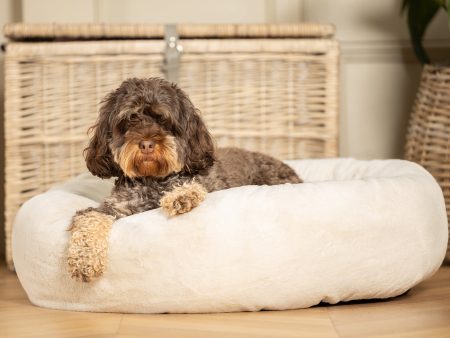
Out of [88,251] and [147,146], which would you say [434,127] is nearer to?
[147,146]

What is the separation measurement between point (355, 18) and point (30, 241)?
214cm

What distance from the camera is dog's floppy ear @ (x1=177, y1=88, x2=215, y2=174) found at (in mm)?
2385

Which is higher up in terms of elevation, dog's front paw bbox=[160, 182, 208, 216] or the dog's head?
the dog's head

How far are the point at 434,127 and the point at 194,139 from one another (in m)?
1.27

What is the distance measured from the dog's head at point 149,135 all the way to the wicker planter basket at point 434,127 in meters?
1.18

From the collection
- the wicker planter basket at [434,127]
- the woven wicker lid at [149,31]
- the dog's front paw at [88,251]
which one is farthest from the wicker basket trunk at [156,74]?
the dog's front paw at [88,251]

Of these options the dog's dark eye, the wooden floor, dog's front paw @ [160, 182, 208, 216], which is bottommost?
the wooden floor

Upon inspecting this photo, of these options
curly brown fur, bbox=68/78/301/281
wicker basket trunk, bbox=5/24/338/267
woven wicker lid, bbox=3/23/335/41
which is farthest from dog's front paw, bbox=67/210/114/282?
woven wicker lid, bbox=3/23/335/41

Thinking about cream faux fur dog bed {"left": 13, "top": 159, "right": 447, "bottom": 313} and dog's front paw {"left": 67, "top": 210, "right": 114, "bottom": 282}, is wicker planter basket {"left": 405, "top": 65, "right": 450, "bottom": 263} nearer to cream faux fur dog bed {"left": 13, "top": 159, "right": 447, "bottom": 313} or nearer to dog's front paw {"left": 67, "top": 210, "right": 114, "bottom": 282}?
cream faux fur dog bed {"left": 13, "top": 159, "right": 447, "bottom": 313}

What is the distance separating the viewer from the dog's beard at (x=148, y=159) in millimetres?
2273

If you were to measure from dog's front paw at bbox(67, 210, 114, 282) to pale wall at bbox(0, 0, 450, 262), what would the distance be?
1.73 meters

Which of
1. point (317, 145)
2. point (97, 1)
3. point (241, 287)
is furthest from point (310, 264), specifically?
point (97, 1)

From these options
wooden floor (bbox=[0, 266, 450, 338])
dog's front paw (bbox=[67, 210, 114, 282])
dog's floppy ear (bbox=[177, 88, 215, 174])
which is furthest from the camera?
dog's floppy ear (bbox=[177, 88, 215, 174])

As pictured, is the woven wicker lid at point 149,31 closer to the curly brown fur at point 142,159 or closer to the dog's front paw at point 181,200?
the curly brown fur at point 142,159
